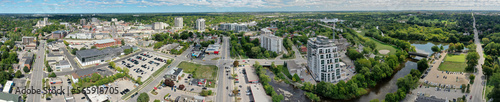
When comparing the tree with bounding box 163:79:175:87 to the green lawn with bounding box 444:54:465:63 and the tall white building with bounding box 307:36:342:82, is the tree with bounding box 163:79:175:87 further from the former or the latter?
the green lawn with bounding box 444:54:465:63

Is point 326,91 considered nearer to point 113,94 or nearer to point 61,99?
point 113,94

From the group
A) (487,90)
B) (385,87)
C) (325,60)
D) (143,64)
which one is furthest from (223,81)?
(487,90)

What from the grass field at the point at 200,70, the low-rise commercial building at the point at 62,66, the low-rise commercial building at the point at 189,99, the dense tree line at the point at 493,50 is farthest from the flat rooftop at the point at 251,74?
the dense tree line at the point at 493,50

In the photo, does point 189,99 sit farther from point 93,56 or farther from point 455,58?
point 455,58

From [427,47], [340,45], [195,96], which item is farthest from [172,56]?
[427,47]

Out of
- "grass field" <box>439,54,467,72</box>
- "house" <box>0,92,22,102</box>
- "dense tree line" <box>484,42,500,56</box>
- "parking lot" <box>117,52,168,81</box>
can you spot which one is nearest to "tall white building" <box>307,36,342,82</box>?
"grass field" <box>439,54,467,72</box>
